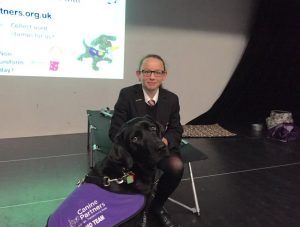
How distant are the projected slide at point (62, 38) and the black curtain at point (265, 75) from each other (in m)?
1.62

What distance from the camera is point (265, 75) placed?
4.65 metres

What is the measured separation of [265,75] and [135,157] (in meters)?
3.72

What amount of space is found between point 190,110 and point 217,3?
151 cm

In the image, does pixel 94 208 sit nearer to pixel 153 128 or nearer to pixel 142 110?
pixel 153 128

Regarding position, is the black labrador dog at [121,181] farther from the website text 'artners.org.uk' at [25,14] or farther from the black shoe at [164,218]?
the website text 'artners.org.uk' at [25,14]

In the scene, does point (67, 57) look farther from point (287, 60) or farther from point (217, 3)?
point (287, 60)

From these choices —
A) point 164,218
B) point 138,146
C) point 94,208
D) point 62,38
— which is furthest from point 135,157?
point 62,38

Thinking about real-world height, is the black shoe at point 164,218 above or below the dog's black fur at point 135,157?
below

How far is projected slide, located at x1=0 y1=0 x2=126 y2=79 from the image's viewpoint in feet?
11.3

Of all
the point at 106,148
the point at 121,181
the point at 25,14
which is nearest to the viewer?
the point at 121,181

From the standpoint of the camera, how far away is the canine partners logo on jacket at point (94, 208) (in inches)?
44.6

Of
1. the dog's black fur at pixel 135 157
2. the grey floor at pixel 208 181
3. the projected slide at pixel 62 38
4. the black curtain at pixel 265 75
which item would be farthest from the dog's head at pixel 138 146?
the black curtain at pixel 265 75

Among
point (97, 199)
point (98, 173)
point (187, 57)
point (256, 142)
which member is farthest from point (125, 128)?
point (187, 57)

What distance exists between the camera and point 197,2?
4.34 m
